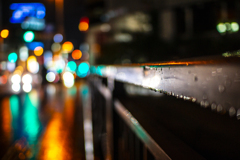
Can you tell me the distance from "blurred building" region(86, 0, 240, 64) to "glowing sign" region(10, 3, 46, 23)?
21.3ft

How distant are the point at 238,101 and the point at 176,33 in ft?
54.8

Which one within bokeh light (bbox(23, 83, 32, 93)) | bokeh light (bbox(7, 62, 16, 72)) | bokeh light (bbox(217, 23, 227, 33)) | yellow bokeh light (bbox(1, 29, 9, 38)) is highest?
yellow bokeh light (bbox(1, 29, 9, 38))

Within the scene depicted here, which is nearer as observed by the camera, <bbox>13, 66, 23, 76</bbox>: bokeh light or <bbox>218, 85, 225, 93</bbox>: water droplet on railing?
<bbox>218, 85, 225, 93</bbox>: water droplet on railing

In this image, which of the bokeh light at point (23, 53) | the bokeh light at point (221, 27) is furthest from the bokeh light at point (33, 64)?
the bokeh light at point (221, 27)

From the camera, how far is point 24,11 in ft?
54.5

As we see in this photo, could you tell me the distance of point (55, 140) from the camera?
584cm

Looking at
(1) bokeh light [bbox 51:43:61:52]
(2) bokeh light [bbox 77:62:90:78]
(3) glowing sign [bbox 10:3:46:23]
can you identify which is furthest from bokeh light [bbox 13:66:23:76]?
(2) bokeh light [bbox 77:62:90:78]

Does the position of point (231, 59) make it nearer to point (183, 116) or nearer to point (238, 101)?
point (238, 101)

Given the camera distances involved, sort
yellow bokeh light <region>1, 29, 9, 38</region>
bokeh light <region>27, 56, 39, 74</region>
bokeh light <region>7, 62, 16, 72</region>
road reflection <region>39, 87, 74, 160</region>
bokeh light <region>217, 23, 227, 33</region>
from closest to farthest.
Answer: road reflection <region>39, 87, 74, 160</region> < bokeh light <region>217, 23, 227, 33</region> < yellow bokeh light <region>1, 29, 9, 38</region> < bokeh light <region>7, 62, 16, 72</region> < bokeh light <region>27, 56, 39, 74</region>

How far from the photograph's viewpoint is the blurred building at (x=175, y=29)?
42.6 feet

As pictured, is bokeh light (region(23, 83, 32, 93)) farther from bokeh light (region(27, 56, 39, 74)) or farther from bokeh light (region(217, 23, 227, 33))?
bokeh light (region(217, 23, 227, 33))

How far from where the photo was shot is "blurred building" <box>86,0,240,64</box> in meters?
13.0

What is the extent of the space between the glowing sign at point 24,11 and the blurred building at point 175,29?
650cm

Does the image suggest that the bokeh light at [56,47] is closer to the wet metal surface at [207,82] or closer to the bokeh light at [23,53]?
the bokeh light at [23,53]
